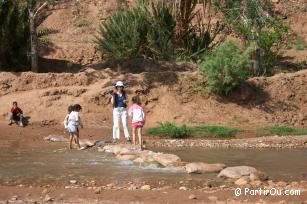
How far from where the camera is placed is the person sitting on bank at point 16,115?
715 inches

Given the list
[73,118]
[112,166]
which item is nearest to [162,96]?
[73,118]

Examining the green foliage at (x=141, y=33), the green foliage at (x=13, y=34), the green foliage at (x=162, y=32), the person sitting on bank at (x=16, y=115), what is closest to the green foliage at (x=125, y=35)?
the green foliage at (x=141, y=33)

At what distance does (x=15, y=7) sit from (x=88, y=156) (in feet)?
34.4

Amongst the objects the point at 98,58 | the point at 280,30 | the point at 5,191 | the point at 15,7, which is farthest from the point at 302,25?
the point at 5,191

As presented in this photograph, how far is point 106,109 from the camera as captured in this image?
65.5ft

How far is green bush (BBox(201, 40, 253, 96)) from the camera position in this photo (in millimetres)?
20016

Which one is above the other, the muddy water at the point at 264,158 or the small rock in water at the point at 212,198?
the muddy water at the point at 264,158

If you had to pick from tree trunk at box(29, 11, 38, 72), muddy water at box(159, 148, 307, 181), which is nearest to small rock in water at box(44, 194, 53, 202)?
muddy water at box(159, 148, 307, 181)

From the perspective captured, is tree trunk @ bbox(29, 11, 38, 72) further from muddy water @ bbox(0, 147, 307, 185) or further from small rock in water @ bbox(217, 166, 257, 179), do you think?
small rock in water @ bbox(217, 166, 257, 179)

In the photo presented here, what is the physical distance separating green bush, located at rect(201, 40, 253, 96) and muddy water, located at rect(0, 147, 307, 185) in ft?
18.0

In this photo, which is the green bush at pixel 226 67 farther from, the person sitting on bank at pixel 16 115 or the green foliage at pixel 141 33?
the person sitting on bank at pixel 16 115

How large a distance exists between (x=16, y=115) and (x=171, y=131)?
4854mm

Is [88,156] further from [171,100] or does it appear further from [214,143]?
[171,100]

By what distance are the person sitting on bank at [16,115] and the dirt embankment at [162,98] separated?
2.68 feet
